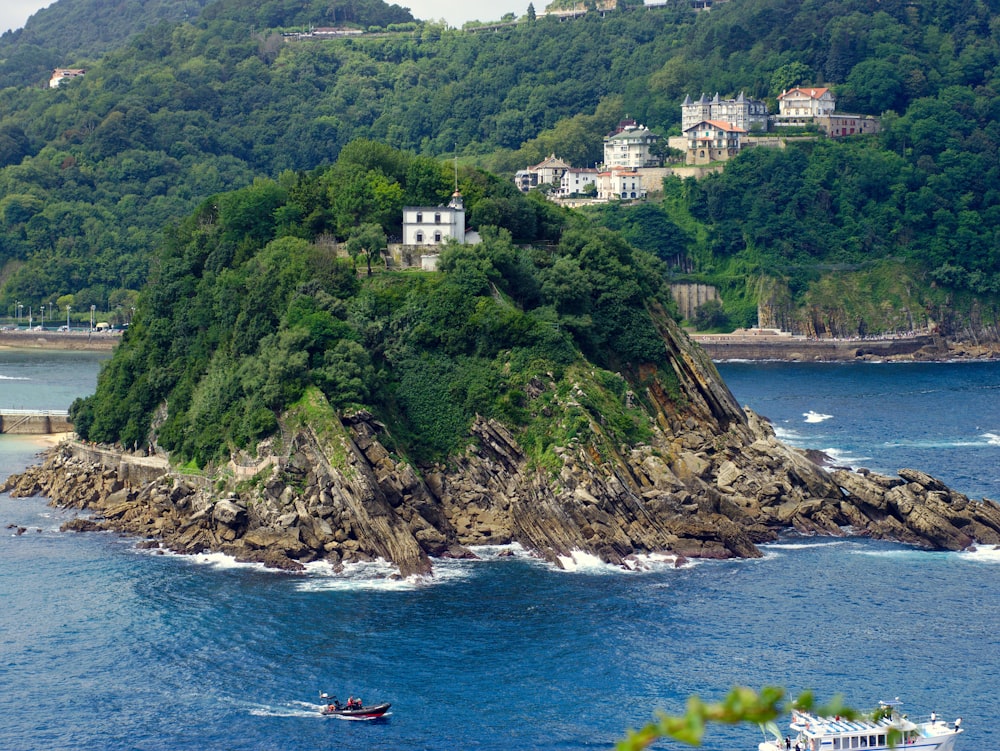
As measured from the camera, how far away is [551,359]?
77.2 m

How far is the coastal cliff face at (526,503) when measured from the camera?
68188 millimetres

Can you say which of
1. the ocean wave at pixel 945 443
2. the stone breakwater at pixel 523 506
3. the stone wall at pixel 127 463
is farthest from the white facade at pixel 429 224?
the ocean wave at pixel 945 443

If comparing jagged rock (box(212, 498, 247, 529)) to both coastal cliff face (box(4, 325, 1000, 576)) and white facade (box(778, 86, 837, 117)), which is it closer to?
coastal cliff face (box(4, 325, 1000, 576))

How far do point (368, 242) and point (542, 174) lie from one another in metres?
113

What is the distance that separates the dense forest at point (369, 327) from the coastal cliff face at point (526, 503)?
1559mm

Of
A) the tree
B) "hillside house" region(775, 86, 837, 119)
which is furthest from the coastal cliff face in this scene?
"hillside house" region(775, 86, 837, 119)

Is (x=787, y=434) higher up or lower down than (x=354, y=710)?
higher up

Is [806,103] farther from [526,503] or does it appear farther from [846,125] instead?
[526,503]

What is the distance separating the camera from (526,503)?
2813 inches

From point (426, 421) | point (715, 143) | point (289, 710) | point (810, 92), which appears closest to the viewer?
point (289, 710)

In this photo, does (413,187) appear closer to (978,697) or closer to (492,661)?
(492,661)

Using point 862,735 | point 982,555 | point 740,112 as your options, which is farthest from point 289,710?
point 740,112

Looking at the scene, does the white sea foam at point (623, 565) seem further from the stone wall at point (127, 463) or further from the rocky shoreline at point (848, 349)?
the rocky shoreline at point (848, 349)

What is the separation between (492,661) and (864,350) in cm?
11686
